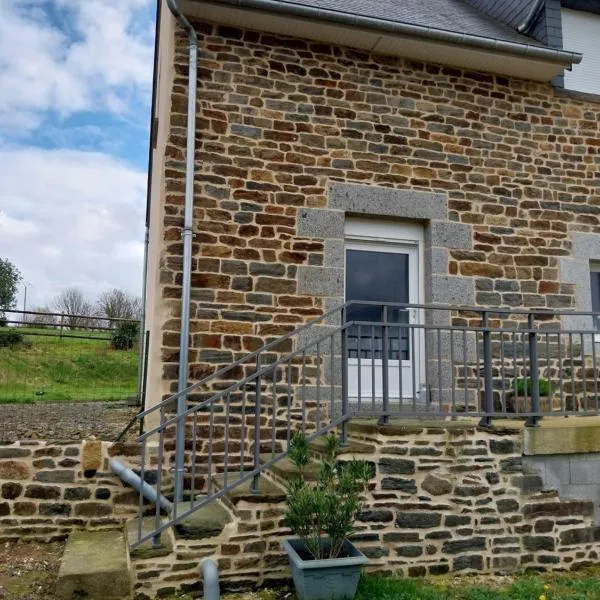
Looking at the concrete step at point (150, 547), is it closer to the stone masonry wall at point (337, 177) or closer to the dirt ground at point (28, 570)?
the dirt ground at point (28, 570)

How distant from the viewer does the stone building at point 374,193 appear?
18.7 ft

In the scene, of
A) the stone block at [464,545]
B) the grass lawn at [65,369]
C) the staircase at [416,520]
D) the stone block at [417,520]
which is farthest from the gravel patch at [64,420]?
the stone block at [464,545]

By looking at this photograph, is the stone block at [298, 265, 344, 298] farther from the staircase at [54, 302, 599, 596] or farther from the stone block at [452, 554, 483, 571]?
the stone block at [452, 554, 483, 571]

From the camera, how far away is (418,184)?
643cm

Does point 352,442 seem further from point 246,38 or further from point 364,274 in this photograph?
point 246,38

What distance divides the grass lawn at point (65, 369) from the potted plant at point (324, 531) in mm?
6344

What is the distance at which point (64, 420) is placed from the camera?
25.4 ft

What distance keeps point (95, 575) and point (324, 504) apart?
155 centimetres

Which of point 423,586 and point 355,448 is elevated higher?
point 355,448

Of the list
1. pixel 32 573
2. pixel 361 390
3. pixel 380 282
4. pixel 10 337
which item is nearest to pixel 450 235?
pixel 380 282

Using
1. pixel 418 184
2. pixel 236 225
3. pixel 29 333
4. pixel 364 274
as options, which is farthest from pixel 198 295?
pixel 29 333

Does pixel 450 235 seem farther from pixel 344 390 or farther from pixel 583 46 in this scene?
pixel 583 46

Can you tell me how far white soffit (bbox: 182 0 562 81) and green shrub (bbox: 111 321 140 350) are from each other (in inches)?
232

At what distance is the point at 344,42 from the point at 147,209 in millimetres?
6763
